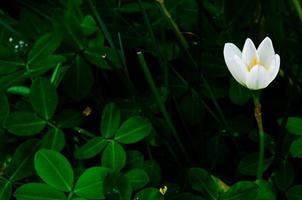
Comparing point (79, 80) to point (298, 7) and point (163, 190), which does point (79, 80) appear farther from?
point (298, 7)

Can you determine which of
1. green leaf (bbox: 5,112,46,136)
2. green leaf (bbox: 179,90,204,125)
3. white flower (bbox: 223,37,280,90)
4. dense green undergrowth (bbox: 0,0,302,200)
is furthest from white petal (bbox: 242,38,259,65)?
green leaf (bbox: 5,112,46,136)

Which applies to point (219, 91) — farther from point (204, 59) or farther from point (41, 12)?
point (41, 12)

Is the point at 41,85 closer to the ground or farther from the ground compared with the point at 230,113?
farther from the ground

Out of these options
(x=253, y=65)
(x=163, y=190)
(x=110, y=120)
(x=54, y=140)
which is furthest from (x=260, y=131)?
(x=54, y=140)

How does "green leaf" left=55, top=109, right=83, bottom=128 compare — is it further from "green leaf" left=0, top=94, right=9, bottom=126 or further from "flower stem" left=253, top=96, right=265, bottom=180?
"flower stem" left=253, top=96, right=265, bottom=180

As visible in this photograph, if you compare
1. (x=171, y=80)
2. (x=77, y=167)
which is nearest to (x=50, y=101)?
(x=77, y=167)
